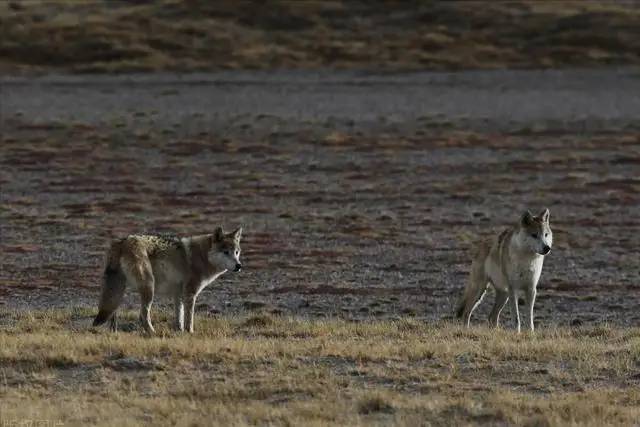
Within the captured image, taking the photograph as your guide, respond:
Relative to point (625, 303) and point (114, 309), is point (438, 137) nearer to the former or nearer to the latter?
point (625, 303)

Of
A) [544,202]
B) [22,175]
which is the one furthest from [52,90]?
[544,202]

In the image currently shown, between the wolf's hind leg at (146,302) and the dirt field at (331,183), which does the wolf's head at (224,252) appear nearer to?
the wolf's hind leg at (146,302)

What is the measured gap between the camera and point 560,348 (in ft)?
46.6

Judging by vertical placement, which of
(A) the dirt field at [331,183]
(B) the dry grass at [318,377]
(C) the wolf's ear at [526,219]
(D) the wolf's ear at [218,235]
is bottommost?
(A) the dirt field at [331,183]

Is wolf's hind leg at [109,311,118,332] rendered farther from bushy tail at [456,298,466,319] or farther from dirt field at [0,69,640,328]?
bushy tail at [456,298,466,319]

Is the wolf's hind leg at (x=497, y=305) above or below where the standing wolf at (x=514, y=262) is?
below

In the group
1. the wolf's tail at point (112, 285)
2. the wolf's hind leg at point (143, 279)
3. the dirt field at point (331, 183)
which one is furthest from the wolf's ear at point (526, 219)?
the wolf's tail at point (112, 285)

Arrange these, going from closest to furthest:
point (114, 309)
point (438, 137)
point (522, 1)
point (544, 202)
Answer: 1. point (114, 309)
2. point (544, 202)
3. point (438, 137)
4. point (522, 1)

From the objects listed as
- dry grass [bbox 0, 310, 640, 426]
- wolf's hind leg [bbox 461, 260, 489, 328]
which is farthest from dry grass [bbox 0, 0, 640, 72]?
dry grass [bbox 0, 310, 640, 426]

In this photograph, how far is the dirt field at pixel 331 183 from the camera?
21359mm

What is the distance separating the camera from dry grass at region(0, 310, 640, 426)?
1152cm

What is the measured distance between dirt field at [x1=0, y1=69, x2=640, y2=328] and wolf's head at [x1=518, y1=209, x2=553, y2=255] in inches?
88.8

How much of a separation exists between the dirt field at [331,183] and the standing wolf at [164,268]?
2.96 metres

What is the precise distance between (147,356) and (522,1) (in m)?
80.5
